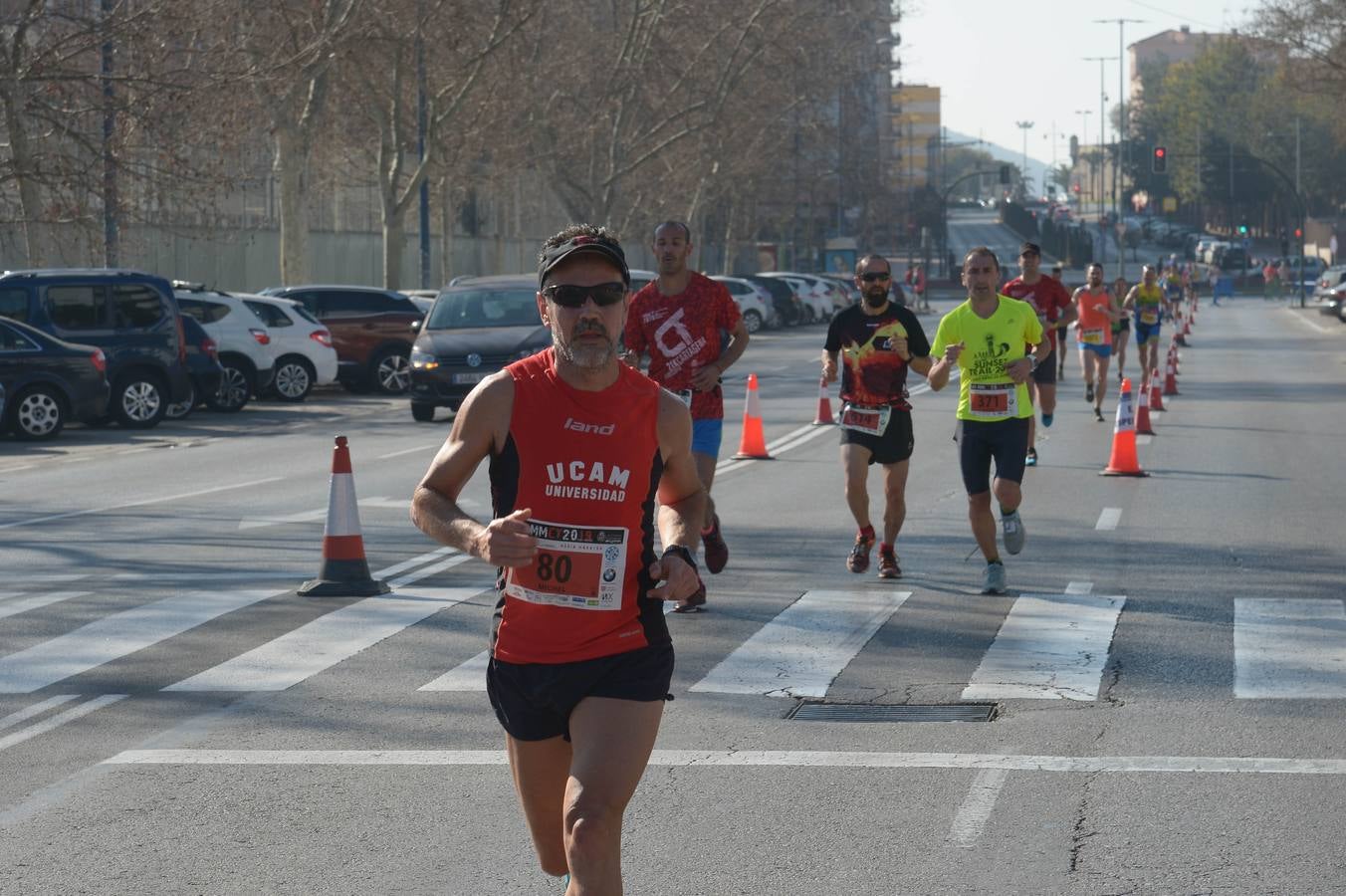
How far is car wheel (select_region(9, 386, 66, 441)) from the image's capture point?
22781mm

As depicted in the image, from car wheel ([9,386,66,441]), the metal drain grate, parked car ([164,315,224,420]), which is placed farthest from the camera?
parked car ([164,315,224,420])

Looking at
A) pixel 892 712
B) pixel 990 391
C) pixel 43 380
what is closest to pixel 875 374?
pixel 990 391

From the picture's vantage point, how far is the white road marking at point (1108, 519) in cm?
1424

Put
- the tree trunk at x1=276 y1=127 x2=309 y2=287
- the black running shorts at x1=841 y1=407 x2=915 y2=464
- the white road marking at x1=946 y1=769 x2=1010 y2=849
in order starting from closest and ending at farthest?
the white road marking at x1=946 y1=769 x2=1010 y2=849
the black running shorts at x1=841 y1=407 x2=915 y2=464
the tree trunk at x1=276 y1=127 x2=309 y2=287

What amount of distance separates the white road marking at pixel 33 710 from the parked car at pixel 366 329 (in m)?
23.2

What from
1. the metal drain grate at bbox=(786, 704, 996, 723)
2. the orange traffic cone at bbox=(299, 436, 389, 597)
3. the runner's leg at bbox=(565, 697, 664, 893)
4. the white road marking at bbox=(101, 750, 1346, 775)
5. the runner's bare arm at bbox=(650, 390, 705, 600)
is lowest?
the metal drain grate at bbox=(786, 704, 996, 723)

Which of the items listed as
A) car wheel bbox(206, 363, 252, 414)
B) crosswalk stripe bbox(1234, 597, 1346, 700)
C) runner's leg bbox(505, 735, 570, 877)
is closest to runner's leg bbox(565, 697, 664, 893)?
runner's leg bbox(505, 735, 570, 877)

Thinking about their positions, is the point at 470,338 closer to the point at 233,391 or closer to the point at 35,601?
the point at 233,391

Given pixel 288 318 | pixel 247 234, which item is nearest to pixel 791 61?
pixel 247 234

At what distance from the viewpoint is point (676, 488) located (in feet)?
15.6

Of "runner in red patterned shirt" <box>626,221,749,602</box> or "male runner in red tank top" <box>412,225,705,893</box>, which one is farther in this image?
"runner in red patterned shirt" <box>626,221,749,602</box>

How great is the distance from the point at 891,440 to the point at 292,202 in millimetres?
31724

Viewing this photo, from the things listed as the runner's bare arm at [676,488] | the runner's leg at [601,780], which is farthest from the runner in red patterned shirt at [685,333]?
the runner's leg at [601,780]

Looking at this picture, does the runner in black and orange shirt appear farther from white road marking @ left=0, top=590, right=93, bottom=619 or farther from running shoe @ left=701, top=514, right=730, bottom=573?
white road marking @ left=0, top=590, right=93, bottom=619
